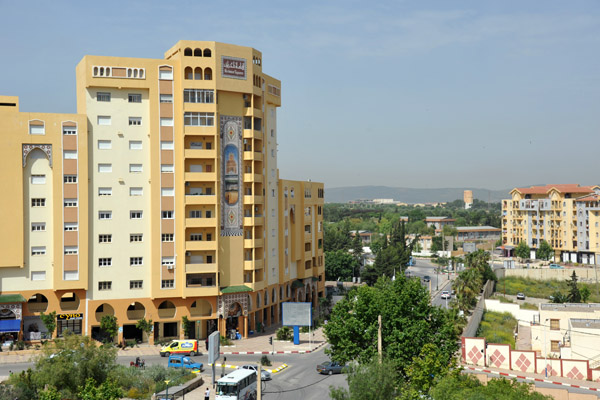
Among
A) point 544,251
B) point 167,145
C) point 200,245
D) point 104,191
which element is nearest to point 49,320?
point 104,191

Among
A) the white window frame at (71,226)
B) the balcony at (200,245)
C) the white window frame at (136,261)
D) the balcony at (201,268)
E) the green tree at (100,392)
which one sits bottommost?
the green tree at (100,392)

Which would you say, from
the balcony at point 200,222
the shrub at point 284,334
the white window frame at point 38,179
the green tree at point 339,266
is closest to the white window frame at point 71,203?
the white window frame at point 38,179

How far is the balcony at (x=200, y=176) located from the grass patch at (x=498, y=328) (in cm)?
3342

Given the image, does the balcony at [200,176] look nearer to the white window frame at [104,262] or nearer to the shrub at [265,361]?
the white window frame at [104,262]

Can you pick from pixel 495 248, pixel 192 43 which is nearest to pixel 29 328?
pixel 192 43

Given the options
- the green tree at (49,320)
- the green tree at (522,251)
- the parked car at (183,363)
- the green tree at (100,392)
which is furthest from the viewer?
the green tree at (522,251)

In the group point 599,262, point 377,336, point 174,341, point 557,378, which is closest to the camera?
point 377,336

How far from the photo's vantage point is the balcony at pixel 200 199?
228 ft

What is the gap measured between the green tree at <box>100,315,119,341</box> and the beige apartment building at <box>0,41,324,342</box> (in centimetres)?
52

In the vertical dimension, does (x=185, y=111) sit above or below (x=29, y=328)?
above

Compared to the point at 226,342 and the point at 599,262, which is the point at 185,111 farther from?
the point at 599,262

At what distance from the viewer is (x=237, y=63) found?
7138cm

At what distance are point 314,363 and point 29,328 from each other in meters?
29.9

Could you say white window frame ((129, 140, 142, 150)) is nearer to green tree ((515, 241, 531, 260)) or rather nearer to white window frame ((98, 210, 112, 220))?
white window frame ((98, 210, 112, 220))
